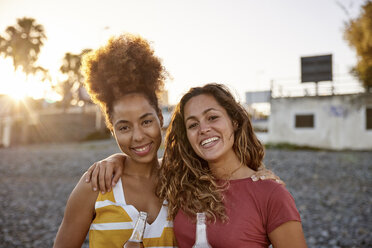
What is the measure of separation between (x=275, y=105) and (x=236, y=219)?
23.1 meters

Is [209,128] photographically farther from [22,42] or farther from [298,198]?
[22,42]

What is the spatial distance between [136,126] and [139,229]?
73 cm

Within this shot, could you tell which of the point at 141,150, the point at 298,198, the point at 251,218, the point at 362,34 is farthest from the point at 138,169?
the point at 362,34

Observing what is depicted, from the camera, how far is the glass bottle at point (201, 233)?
218cm

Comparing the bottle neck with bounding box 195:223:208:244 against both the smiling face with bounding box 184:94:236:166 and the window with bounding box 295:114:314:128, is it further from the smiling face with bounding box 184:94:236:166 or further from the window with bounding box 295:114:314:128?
the window with bounding box 295:114:314:128

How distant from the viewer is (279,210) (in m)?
2.07

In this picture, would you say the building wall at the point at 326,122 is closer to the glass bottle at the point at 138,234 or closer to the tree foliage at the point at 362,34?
the tree foliage at the point at 362,34

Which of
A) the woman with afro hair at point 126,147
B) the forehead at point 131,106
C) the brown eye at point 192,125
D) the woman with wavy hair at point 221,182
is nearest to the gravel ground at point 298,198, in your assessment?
the woman with wavy hair at point 221,182

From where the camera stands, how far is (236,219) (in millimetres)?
2217

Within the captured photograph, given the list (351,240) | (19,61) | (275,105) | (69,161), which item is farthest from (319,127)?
(19,61)

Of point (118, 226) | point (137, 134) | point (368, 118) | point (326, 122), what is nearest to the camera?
point (118, 226)

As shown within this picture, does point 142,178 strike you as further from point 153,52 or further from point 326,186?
point 326,186

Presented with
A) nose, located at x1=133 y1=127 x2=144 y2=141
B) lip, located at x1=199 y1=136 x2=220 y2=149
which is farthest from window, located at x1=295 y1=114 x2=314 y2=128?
nose, located at x1=133 y1=127 x2=144 y2=141

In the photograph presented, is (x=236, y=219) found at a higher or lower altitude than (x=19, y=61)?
lower
